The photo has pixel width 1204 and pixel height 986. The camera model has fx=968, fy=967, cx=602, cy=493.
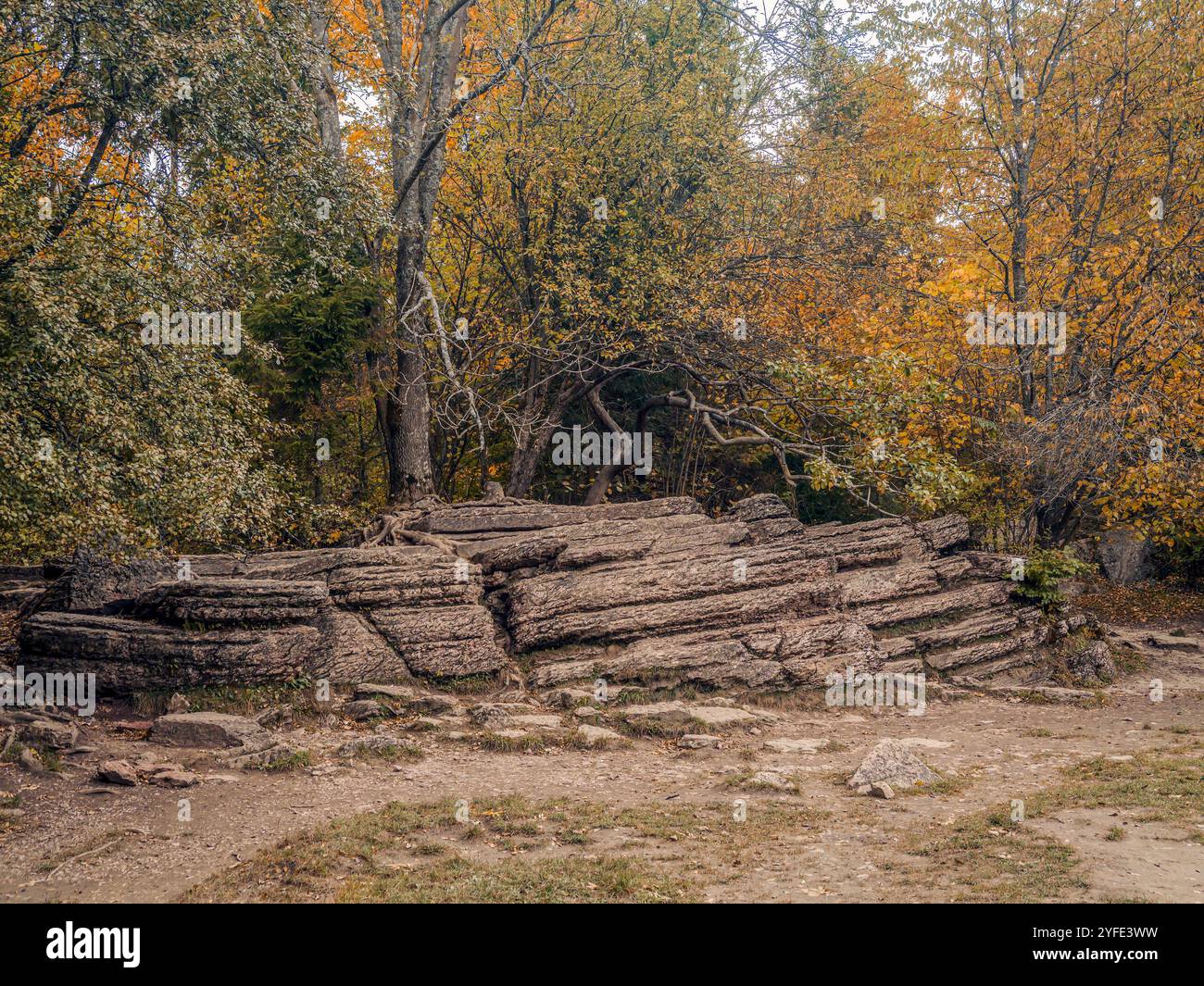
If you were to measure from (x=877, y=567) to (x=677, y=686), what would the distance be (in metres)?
6.14

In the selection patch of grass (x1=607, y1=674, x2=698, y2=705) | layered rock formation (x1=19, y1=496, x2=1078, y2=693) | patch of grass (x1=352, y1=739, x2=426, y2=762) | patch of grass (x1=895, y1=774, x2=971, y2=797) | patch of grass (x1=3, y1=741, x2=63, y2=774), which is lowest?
patch of grass (x1=895, y1=774, x2=971, y2=797)

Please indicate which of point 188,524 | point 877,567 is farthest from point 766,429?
point 188,524

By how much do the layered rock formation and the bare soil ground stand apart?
1818mm

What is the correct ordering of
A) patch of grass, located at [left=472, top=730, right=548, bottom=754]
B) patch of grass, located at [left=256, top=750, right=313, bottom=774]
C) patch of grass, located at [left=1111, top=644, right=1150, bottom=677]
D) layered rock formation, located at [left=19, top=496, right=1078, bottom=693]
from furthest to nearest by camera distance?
patch of grass, located at [left=1111, top=644, right=1150, bottom=677], layered rock formation, located at [left=19, top=496, right=1078, bottom=693], patch of grass, located at [left=472, top=730, right=548, bottom=754], patch of grass, located at [left=256, top=750, right=313, bottom=774]

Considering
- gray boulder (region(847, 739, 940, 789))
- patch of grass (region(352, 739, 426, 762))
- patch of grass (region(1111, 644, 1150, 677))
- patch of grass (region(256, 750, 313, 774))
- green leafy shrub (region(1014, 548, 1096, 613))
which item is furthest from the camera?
green leafy shrub (region(1014, 548, 1096, 613))

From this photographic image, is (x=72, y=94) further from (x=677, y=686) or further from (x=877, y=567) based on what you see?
(x=877, y=567)

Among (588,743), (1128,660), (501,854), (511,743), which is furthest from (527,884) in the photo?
(1128,660)

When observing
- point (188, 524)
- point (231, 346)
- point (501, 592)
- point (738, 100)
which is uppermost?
point (738, 100)

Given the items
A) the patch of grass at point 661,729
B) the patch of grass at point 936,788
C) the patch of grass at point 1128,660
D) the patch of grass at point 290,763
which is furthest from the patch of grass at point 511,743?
the patch of grass at point 1128,660

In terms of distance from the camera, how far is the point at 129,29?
496 inches

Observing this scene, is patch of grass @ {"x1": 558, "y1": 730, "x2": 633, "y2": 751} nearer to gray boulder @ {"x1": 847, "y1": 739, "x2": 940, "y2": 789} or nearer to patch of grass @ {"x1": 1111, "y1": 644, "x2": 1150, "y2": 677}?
gray boulder @ {"x1": 847, "y1": 739, "x2": 940, "y2": 789}

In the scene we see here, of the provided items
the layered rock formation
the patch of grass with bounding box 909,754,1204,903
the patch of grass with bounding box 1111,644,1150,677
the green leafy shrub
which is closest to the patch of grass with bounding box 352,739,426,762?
the layered rock formation

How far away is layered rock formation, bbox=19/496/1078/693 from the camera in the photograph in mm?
15875

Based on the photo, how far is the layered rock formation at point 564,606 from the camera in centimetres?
1588
